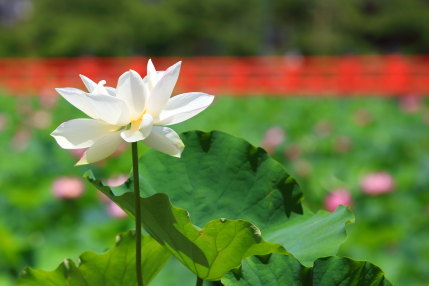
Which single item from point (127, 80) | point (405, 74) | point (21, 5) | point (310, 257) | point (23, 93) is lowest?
point (21, 5)

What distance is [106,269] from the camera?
19.4 inches

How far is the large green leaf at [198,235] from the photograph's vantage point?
450mm

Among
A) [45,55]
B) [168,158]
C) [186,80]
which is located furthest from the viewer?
[45,55]

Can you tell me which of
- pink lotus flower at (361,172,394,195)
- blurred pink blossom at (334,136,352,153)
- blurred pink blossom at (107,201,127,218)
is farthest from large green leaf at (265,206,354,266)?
blurred pink blossom at (334,136,352,153)

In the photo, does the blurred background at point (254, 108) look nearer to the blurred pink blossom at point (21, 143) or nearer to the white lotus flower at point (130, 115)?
the blurred pink blossom at point (21, 143)

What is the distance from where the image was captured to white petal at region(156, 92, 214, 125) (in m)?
0.44

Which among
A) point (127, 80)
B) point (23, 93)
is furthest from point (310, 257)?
point (23, 93)

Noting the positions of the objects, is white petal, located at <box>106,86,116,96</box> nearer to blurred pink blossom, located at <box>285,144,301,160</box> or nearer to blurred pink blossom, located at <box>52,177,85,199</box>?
blurred pink blossom, located at <box>52,177,85,199</box>

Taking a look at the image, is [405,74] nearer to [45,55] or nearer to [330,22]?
[45,55]

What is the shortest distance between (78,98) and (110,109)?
0.02 metres

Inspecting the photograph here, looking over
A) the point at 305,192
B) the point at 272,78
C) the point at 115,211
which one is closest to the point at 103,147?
the point at 115,211

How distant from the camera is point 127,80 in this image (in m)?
0.44

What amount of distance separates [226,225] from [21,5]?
33.3 metres

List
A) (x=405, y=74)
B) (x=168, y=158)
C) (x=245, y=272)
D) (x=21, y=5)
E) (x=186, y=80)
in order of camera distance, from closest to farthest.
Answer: (x=245, y=272) < (x=168, y=158) < (x=405, y=74) < (x=186, y=80) < (x=21, y=5)
